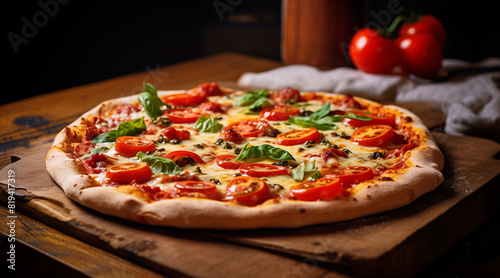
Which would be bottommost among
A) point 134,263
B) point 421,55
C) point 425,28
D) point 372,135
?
point 134,263

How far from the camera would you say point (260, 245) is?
190 cm

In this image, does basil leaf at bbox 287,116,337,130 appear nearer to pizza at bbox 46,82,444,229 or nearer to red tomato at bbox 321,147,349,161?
pizza at bbox 46,82,444,229

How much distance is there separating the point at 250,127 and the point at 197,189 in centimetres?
84

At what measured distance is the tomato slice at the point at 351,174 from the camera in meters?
2.28

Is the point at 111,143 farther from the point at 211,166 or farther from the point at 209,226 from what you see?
the point at 209,226

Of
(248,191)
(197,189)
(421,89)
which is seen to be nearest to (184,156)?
(197,189)

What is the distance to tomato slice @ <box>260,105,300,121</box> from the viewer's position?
3119 mm

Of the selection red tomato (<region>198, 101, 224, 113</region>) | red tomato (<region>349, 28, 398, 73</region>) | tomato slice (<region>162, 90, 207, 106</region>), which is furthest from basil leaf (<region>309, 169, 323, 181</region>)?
red tomato (<region>349, 28, 398, 73</region>)

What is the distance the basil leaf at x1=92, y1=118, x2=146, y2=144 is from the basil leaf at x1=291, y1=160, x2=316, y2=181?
0.92m

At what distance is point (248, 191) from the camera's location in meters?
2.13

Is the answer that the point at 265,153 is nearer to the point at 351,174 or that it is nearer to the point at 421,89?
the point at 351,174

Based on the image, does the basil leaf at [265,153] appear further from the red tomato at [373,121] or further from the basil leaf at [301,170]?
the red tomato at [373,121]

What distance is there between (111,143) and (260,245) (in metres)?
1.13

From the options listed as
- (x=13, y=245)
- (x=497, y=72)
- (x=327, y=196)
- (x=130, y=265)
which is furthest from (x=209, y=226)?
(x=497, y=72)
